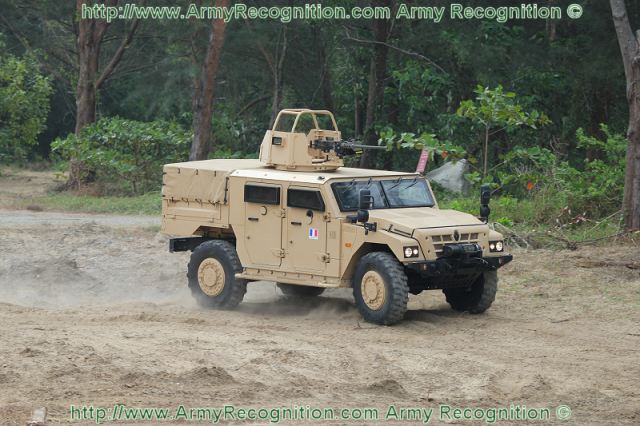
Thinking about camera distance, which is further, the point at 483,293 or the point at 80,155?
the point at 80,155

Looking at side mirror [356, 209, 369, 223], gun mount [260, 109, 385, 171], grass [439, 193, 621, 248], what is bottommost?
grass [439, 193, 621, 248]

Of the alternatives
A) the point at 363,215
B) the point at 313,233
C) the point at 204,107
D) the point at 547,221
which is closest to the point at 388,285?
the point at 363,215

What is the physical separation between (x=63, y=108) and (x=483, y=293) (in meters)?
35.4

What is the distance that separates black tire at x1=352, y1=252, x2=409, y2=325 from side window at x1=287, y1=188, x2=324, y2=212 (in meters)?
0.95

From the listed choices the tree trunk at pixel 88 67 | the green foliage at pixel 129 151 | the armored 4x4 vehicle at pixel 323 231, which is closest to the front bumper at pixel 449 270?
the armored 4x4 vehicle at pixel 323 231

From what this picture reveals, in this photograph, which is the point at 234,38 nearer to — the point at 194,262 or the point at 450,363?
the point at 194,262

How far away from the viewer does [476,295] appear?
14.4 m

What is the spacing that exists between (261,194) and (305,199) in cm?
74

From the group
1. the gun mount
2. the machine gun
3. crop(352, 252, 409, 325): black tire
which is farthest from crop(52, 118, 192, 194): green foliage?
crop(352, 252, 409, 325): black tire

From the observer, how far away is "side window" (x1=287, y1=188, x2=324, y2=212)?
46.1 feet

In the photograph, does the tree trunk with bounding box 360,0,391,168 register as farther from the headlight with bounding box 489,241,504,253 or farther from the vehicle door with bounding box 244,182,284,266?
the headlight with bounding box 489,241,504,253

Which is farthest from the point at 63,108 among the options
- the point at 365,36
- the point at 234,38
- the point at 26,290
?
the point at 26,290

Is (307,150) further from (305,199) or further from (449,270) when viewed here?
(449,270)

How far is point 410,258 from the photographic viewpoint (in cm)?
1316
